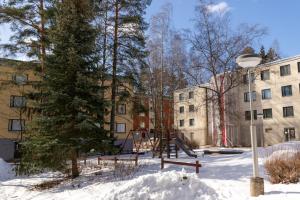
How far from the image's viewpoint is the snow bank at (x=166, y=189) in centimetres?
1110

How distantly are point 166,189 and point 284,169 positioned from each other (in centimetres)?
443

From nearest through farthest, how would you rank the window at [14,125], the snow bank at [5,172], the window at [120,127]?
the snow bank at [5,172] → the window at [14,125] → the window at [120,127]

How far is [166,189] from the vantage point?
11.5 meters

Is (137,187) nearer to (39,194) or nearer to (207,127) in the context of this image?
(39,194)

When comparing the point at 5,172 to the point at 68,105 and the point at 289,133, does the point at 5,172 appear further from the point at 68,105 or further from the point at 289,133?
the point at 289,133

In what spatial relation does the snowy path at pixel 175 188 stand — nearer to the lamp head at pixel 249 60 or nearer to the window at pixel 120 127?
the lamp head at pixel 249 60

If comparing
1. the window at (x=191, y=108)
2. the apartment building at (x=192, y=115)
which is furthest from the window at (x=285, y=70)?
the window at (x=191, y=108)

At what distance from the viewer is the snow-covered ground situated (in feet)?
35.0

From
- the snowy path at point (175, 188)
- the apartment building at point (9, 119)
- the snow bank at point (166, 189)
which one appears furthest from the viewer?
the apartment building at point (9, 119)

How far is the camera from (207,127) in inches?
2169

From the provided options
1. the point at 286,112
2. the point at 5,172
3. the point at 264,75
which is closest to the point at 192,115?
the point at 264,75

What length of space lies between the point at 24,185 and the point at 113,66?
11333mm

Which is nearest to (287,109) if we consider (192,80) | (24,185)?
(192,80)

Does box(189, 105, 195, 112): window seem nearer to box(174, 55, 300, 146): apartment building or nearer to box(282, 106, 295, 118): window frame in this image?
box(174, 55, 300, 146): apartment building
